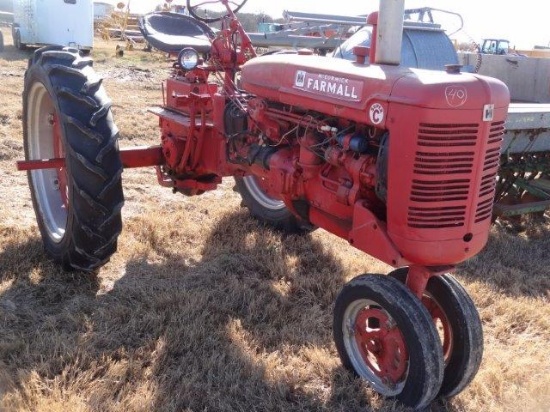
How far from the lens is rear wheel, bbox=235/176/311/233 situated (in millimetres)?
4684

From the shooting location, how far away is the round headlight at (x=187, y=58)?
403 cm

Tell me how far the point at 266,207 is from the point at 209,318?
1.64 metres

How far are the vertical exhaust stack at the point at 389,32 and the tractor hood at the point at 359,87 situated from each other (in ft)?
0.29

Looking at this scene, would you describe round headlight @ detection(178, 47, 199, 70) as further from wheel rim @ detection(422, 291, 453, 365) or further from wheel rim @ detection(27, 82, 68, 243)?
wheel rim @ detection(422, 291, 453, 365)

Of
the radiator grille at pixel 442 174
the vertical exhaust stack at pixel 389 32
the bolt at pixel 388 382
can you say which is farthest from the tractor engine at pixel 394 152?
the bolt at pixel 388 382

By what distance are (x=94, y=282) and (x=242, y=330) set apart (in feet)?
3.36

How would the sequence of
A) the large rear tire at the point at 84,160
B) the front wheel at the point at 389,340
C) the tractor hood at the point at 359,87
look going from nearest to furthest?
the tractor hood at the point at 359,87, the front wheel at the point at 389,340, the large rear tire at the point at 84,160

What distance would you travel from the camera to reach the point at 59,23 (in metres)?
17.6

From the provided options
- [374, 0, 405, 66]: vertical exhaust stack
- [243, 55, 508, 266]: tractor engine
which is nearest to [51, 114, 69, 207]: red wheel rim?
[243, 55, 508, 266]: tractor engine

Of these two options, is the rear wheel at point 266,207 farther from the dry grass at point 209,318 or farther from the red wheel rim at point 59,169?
the red wheel rim at point 59,169

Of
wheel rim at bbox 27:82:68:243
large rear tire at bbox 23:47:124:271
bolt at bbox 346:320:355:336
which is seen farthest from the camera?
wheel rim at bbox 27:82:68:243

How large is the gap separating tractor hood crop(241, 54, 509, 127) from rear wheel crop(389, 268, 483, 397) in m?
0.84

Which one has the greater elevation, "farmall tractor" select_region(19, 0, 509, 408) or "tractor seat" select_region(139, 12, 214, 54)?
"tractor seat" select_region(139, 12, 214, 54)

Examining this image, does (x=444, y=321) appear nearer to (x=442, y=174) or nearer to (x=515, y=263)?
(x=442, y=174)
